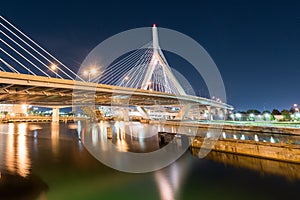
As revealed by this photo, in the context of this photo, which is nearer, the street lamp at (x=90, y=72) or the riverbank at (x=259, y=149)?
the riverbank at (x=259, y=149)

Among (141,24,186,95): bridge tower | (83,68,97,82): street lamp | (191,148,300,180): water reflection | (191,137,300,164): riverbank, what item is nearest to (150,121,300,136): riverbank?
(191,137,300,164): riverbank

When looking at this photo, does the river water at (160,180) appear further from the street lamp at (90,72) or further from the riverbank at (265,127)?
the street lamp at (90,72)

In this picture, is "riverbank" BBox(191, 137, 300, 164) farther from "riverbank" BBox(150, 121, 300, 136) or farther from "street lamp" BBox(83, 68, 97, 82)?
"street lamp" BBox(83, 68, 97, 82)

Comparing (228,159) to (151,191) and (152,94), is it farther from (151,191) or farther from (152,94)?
(152,94)

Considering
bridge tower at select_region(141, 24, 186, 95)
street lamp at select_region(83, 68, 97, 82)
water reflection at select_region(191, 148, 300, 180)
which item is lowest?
water reflection at select_region(191, 148, 300, 180)

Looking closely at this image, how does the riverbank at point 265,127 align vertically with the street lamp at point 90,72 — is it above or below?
below

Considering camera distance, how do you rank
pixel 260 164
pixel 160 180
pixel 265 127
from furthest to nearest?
pixel 265 127
pixel 260 164
pixel 160 180

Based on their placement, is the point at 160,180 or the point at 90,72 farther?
the point at 90,72

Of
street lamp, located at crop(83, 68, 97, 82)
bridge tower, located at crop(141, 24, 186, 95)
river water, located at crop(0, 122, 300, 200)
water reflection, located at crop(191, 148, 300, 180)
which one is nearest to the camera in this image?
river water, located at crop(0, 122, 300, 200)

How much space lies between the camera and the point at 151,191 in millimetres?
7922

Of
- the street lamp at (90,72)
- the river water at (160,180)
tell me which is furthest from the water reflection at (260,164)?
the street lamp at (90,72)

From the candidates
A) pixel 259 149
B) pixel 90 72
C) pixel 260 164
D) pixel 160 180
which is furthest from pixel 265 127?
pixel 90 72

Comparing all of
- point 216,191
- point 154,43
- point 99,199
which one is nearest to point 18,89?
point 99,199

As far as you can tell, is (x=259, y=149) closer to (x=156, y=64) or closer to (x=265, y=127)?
(x=265, y=127)
